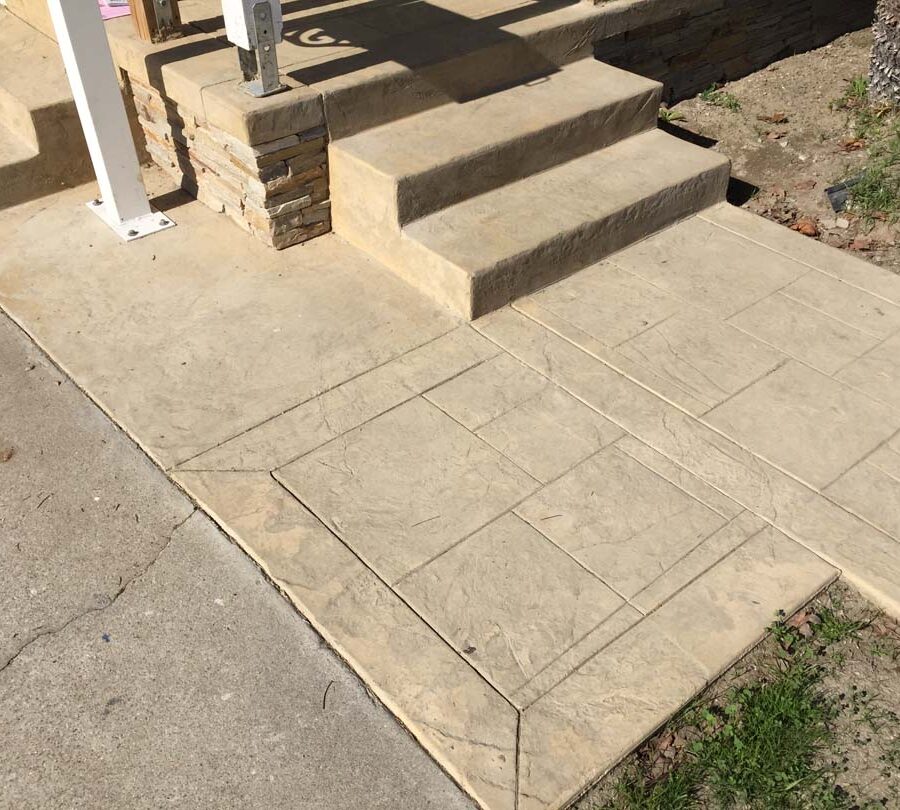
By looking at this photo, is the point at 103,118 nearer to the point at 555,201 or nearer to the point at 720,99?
the point at 555,201

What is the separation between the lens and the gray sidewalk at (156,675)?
2914mm

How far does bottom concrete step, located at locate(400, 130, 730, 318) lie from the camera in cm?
479

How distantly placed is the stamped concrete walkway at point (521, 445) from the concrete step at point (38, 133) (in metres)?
0.30

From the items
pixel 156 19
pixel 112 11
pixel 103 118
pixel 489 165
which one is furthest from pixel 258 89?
pixel 112 11

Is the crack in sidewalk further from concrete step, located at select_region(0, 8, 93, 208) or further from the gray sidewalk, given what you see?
concrete step, located at select_region(0, 8, 93, 208)

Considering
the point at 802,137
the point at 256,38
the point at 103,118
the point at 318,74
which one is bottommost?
the point at 802,137

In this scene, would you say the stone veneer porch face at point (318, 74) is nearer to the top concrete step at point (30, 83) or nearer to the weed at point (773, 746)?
the top concrete step at point (30, 83)

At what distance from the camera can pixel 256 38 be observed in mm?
4785

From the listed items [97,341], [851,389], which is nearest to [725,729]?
[851,389]

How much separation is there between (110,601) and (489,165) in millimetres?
3116

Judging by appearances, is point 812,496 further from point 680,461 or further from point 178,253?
point 178,253

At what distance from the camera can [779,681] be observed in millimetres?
3199

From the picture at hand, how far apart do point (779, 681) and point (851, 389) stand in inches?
67.3

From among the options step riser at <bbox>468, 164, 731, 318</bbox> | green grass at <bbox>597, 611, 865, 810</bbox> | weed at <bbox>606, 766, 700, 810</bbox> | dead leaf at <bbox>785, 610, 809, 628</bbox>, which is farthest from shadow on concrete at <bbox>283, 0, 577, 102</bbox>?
weed at <bbox>606, 766, 700, 810</bbox>
